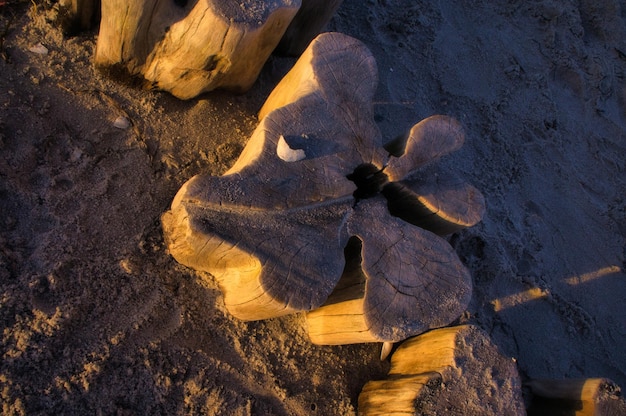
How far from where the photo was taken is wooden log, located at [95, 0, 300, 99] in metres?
2.25

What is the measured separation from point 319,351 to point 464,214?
0.98 meters

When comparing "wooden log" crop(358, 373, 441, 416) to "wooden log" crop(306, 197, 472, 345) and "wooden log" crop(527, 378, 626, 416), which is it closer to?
"wooden log" crop(306, 197, 472, 345)

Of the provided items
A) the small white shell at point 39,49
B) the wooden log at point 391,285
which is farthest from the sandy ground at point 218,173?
the wooden log at point 391,285

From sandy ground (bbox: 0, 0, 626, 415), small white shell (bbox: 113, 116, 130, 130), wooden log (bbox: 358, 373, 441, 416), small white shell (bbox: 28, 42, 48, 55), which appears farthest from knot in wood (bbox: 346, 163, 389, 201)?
small white shell (bbox: 28, 42, 48, 55)

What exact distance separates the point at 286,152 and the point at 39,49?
1539 millimetres

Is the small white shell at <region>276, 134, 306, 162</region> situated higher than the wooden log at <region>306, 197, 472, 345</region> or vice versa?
the small white shell at <region>276, 134, 306, 162</region>

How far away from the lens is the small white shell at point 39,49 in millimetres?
2669

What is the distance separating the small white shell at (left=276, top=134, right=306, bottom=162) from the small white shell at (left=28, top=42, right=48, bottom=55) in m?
1.46

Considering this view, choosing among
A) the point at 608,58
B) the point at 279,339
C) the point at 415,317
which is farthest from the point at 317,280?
the point at 608,58

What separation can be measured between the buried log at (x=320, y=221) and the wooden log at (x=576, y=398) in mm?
777

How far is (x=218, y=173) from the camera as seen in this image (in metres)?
2.70

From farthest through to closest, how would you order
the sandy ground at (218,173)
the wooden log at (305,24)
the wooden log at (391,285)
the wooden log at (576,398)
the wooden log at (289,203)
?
the wooden log at (305,24), the wooden log at (576,398), the sandy ground at (218,173), the wooden log at (391,285), the wooden log at (289,203)

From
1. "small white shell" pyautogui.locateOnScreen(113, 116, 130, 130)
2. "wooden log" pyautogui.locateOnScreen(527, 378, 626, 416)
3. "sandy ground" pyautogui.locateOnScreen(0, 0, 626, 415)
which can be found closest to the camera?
"sandy ground" pyautogui.locateOnScreen(0, 0, 626, 415)

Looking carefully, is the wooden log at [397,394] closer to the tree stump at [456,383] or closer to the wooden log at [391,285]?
the tree stump at [456,383]
